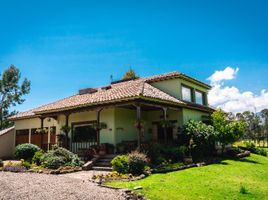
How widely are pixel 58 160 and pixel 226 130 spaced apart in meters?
11.9

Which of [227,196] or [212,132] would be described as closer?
[227,196]

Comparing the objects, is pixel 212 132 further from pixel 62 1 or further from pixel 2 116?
pixel 2 116

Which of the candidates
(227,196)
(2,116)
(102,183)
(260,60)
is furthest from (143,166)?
(2,116)

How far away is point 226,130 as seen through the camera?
748 inches

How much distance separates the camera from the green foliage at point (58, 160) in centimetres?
1404

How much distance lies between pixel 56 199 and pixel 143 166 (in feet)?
17.6

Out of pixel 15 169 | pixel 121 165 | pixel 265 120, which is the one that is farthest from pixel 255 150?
pixel 265 120

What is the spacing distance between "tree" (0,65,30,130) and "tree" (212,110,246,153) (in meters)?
31.1

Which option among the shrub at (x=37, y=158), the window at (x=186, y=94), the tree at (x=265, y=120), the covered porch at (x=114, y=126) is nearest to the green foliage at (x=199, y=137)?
the covered porch at (x=114, y=126)

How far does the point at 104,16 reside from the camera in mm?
11477

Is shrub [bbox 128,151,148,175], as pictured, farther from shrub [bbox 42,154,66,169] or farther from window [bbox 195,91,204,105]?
window [bbox 195,91,204,105]

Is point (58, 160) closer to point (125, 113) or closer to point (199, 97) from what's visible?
point (125, 113)

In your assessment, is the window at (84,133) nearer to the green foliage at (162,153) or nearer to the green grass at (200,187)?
the green foliage at (162,153)

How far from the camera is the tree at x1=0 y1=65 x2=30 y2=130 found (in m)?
39.2
